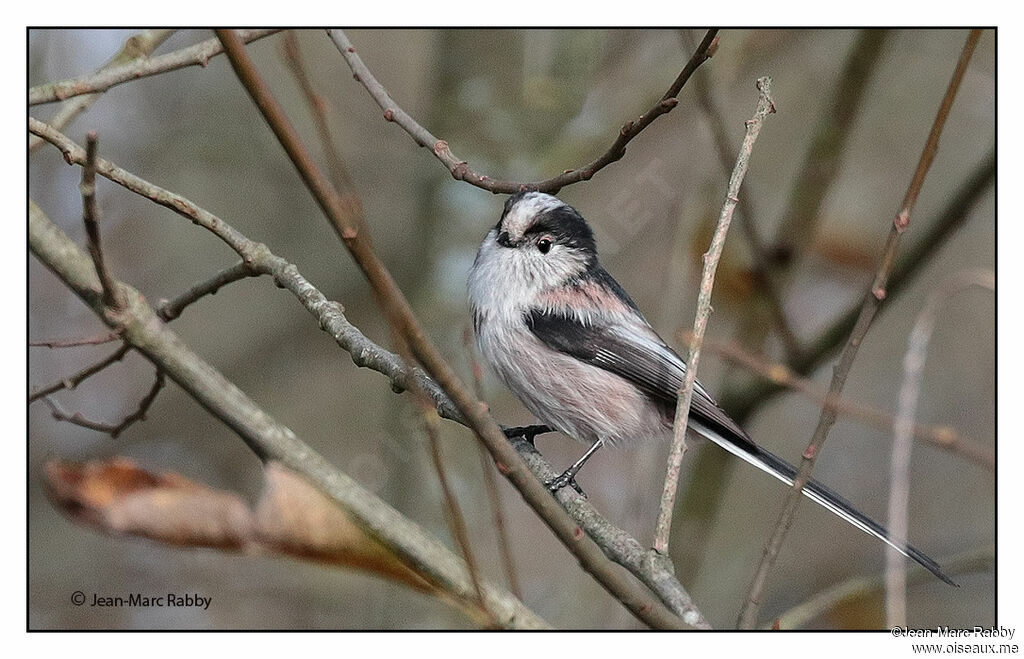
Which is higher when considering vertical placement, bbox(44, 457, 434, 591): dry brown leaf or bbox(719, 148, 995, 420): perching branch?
bbox(719, 148, 995, 420): perching branch

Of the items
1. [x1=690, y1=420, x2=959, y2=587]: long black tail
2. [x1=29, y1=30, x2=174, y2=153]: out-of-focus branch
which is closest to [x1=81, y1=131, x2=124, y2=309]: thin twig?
[x1=29, y1=30, x2=174, y2=153]: out-of-focus branch

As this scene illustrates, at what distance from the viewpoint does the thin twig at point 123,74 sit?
7.19 ft

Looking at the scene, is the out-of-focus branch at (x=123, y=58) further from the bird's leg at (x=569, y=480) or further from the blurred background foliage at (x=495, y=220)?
the bird's leg at (x=569, y=480)

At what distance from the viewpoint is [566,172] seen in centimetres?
198

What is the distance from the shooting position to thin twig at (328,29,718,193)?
1.75m

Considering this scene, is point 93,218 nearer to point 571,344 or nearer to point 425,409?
point 425,409

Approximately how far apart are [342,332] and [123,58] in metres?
1.07

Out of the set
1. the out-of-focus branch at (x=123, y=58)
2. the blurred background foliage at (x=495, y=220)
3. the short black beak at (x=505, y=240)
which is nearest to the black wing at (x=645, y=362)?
the short black beak at (x=505, y=240)

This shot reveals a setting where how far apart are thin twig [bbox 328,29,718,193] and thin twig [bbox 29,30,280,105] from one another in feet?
1.12

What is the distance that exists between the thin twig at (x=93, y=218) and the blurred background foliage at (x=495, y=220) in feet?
7.27

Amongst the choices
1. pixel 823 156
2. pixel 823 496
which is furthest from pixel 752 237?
pixel 823 496

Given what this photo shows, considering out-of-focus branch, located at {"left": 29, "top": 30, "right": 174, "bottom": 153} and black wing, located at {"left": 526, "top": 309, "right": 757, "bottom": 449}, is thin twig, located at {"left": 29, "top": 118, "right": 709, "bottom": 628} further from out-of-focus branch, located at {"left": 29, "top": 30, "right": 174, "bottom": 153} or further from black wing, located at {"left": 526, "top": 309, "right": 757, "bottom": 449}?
black wing, located at {"left": 526, "top": 309, "right": 757, "bottom": 449}
